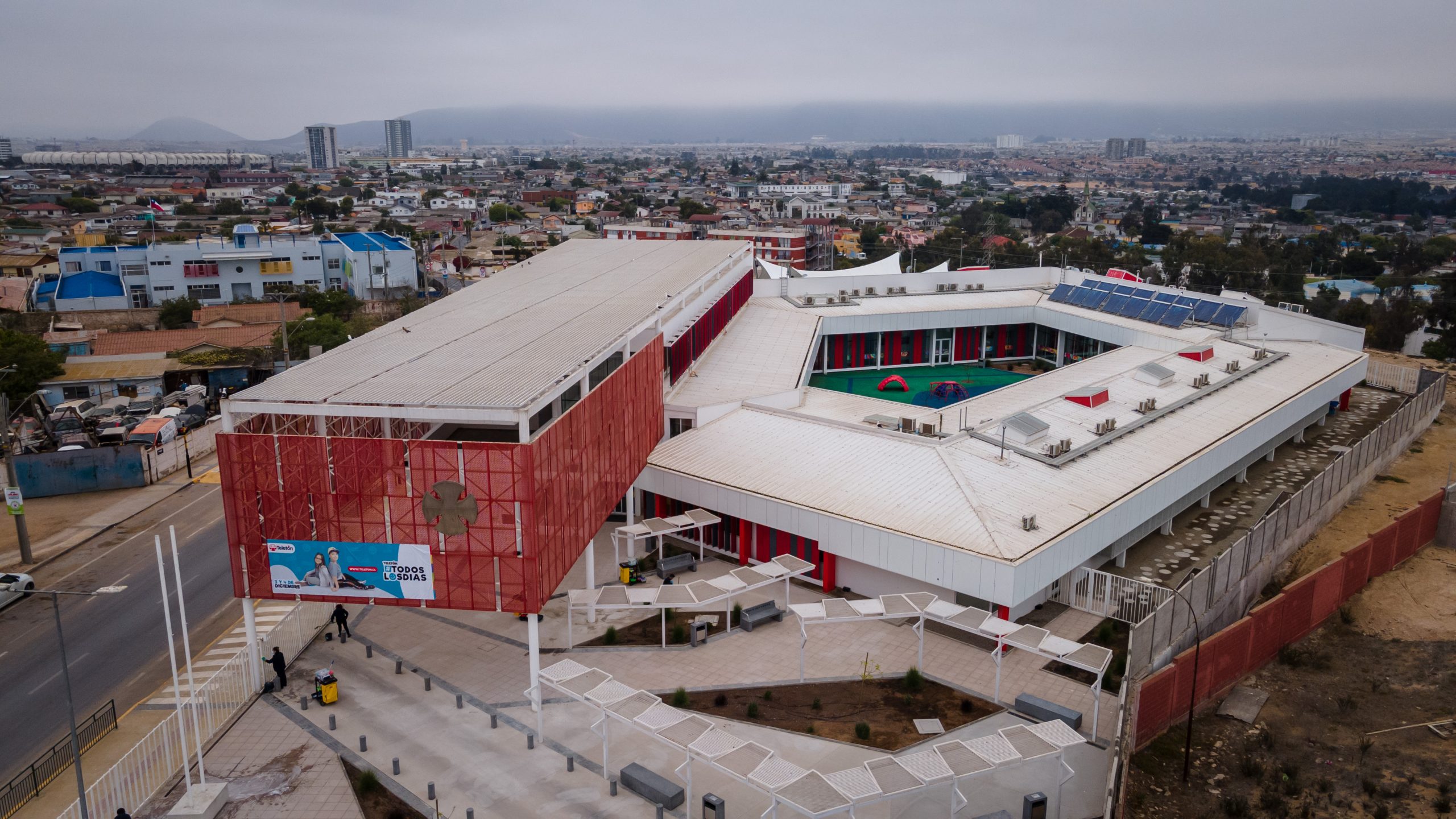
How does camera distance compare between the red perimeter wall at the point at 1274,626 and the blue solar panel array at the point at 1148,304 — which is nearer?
the red perimeter wall at the point at 1274,626

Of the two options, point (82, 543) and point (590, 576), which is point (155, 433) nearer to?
point (82, 543)

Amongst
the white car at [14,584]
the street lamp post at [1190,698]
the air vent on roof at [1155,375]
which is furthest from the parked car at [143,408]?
the street lamp post at [1190,698]

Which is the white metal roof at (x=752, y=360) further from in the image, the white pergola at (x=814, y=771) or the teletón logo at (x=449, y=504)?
the white pergola at (x=814, y=771)

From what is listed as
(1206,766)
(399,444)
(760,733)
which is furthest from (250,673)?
(1206,766)

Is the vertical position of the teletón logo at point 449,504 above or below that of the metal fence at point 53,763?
above

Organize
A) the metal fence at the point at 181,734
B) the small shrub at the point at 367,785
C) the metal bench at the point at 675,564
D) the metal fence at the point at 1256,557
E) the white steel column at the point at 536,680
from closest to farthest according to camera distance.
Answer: the metal fence at the point at 181,734
the small shrub at the point at 367,785
the white steel column at the point at 536,680
the metal fence at the point at 1256,557
the metal bench at the point at 675,564

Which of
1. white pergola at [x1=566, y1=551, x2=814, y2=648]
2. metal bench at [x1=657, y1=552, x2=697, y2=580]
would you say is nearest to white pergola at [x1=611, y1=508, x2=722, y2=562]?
metal bench at [x1=657, y1=552, x2=697, y2=580]

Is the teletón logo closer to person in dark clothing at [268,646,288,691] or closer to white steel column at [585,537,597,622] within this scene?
white steel column at [585,537,597,622]
